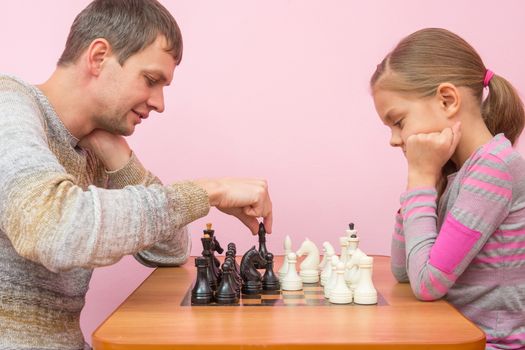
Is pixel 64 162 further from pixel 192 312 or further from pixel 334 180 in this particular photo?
pixel 334 180

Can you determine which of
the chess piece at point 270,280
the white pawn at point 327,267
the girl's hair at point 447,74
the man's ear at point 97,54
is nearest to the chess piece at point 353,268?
the white pawn at point 327,267

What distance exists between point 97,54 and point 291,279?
69 centimetres

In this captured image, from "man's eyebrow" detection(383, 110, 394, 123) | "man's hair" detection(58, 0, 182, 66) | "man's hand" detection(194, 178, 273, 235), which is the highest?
"man's hair" detection(58, 0, 182, 66)

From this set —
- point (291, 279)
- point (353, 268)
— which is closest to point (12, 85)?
point (291, 279)

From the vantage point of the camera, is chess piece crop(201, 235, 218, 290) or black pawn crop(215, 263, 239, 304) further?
chess piece crop(201, 235, 218, 290)

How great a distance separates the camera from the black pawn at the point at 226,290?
1.46 m

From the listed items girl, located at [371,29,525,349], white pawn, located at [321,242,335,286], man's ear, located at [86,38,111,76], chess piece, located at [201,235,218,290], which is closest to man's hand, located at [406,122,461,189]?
girl, located at [371,29,525,349]

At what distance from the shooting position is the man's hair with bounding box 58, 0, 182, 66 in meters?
1.76

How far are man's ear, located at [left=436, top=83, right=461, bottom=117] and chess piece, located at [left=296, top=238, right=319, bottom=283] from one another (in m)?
0.45

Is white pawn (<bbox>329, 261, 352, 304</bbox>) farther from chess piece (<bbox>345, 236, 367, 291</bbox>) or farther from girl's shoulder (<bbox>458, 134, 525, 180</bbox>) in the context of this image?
girl's shoulder (<bbox>458, 134, 525, 180</bbox>)

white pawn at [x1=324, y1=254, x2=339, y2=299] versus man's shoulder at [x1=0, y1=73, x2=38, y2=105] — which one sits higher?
man's shoulder at [x1=0, y1=73, x2=38, y2=105]

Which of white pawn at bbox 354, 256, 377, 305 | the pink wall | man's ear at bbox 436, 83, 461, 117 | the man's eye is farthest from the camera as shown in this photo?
the pink wall

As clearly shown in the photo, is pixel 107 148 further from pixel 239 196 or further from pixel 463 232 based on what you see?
pixel 463 232

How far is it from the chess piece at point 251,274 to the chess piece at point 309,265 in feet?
0.38
